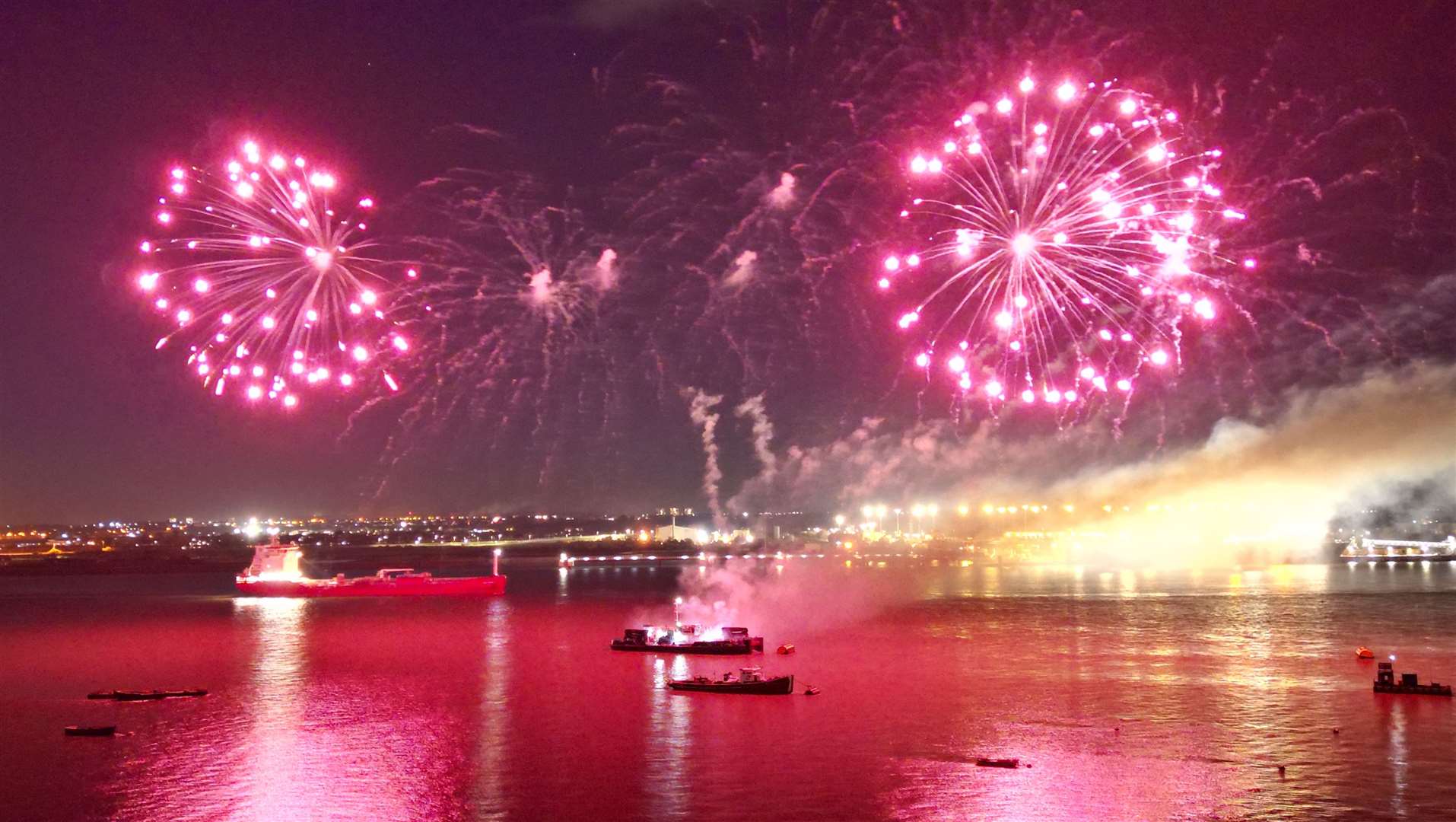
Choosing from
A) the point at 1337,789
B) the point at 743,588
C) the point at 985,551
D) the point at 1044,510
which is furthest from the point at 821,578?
the point at 1044,510

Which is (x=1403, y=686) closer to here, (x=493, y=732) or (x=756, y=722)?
(x=756, y=722)

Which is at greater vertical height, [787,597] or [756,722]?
[787,597]

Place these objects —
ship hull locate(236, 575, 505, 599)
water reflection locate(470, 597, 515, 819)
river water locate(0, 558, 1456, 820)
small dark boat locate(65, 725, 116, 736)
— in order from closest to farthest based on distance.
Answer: river water locate(0, 558, 1456, 820) → water reflection locate(470, 597, 515, 819) → small dark boat locate(65, 725, 116, 736) → ship hull locate(236, 575, 505, 599)

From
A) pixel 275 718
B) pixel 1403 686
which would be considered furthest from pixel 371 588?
pixel 1403 686

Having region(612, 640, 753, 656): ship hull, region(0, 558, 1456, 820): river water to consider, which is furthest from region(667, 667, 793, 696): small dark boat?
region(612, 640, 753, 656): ship hull

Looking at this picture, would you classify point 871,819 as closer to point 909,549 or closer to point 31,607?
point 31,607

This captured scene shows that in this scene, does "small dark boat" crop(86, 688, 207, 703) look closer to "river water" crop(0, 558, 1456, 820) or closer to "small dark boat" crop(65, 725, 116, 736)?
"river water" crop(0, 558, 1456, 820)
